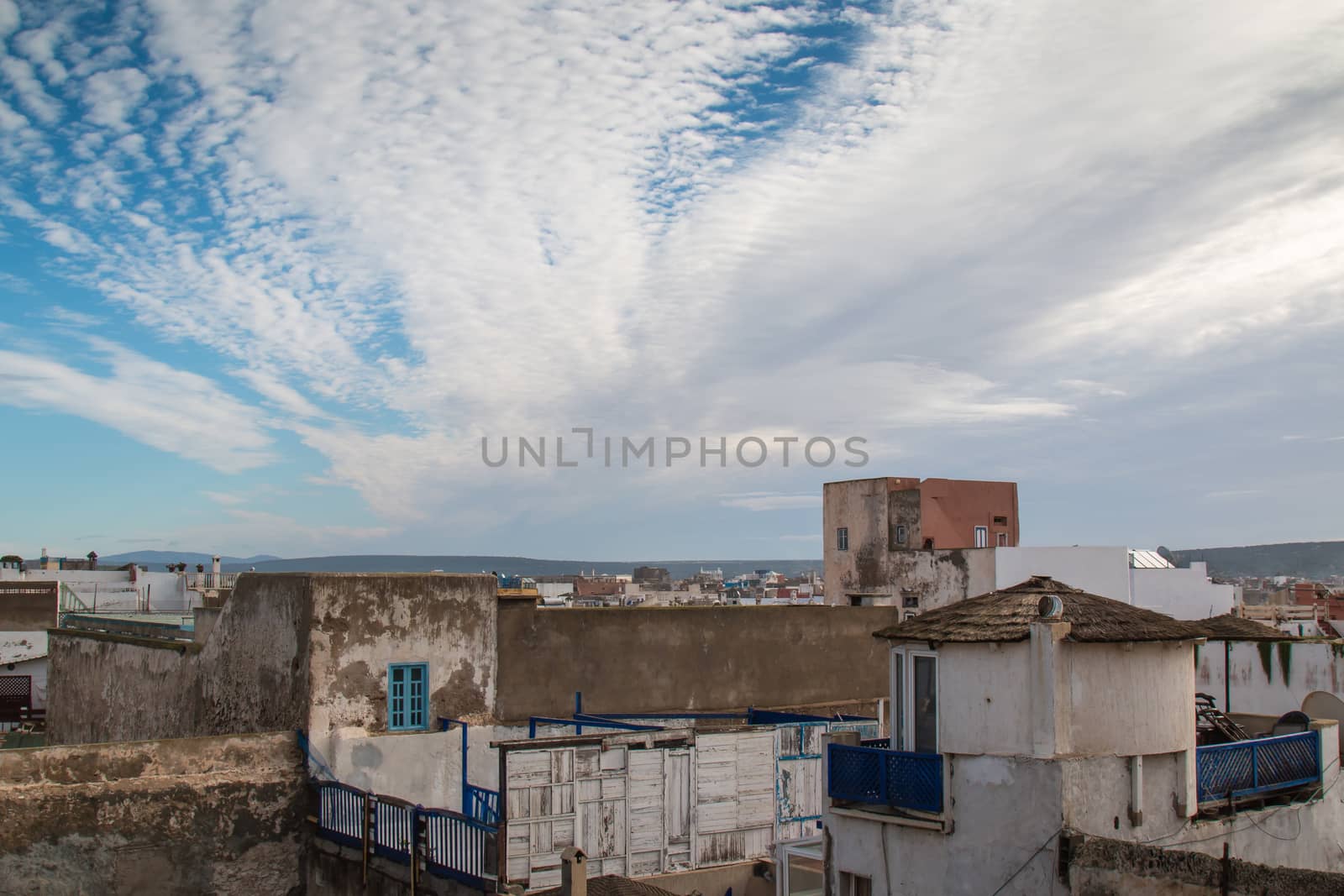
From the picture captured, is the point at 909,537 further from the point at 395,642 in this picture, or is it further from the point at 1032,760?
the point at 1032,760

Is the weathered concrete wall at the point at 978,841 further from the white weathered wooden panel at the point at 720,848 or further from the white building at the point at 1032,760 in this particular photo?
the white weathered wooden panel at the point at 720,848

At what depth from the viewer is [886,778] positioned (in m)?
13.7

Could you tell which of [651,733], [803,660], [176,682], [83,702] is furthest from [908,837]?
[83,702]

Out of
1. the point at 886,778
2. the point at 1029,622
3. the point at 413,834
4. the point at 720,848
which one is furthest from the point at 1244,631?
the point at 413,834

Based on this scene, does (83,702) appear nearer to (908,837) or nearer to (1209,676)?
(908,837)

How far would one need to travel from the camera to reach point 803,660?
2811cm

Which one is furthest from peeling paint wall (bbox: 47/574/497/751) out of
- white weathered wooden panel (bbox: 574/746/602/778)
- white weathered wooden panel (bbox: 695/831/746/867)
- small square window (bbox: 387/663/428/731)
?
white weathered wooden panel (bbox: 695/831/746/867)

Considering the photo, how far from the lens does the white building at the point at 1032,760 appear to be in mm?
12281

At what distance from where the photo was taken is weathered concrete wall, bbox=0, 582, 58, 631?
42.5 m

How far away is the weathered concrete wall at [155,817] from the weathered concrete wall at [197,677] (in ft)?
5.27

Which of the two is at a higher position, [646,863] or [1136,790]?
[1136,790]

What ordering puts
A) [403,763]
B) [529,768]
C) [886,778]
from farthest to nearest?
[403,763], [529,768], [886,778]

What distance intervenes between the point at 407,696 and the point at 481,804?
3.73 meters

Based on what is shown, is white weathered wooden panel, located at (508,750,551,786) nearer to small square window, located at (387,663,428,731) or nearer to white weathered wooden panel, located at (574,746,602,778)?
white weathered wooden panel, located at (574,746,602,778)
